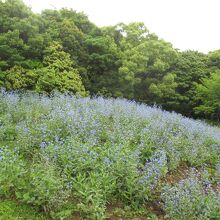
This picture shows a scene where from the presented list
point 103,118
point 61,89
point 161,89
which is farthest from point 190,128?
point 161,89

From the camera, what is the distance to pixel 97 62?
805 inches

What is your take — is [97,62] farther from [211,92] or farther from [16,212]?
[16,212]

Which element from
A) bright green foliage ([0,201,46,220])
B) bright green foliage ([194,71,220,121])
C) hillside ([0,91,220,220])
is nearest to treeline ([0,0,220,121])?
bright green foliage ([194,71,220,121])

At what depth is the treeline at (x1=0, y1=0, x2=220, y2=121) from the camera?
598 inches

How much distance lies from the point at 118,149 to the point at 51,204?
150cm

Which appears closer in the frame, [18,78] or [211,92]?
[18,78]

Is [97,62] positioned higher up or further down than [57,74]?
higher up

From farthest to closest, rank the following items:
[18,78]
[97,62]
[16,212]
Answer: [97,62] → [18,78] → [16,212]

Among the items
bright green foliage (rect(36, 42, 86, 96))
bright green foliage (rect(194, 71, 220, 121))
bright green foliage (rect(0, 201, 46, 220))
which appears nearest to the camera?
bright green foliage (rect(0, 201, 46, 220))

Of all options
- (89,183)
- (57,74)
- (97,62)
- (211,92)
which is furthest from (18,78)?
(211,92)

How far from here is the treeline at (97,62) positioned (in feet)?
49.8

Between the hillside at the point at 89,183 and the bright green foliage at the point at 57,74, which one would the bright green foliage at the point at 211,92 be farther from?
the hillside at the point at 89,183

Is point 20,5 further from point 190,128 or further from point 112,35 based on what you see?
point 190,128

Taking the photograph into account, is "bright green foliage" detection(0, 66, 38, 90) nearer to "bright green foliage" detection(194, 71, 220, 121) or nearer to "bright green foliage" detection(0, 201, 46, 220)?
"bright green foliage" detection(0, 201, 46, 220)
